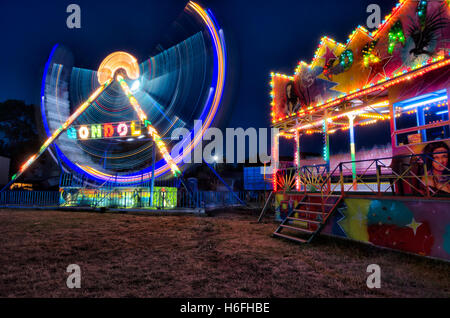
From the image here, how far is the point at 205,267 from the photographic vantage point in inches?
163

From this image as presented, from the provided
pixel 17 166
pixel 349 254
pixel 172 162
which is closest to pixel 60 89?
pixel 172 162

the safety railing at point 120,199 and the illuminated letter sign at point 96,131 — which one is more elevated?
the illuminated letter sign at point 96,131

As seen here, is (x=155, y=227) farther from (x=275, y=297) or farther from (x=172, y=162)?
(x=275, y=297)

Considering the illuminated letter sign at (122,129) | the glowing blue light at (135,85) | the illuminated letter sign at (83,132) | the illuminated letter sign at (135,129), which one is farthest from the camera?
the glowing blue light at (135,85)

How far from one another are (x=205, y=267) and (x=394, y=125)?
6.28m

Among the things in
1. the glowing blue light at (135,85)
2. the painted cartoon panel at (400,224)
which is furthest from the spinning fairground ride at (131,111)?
the painted cartoon panel at (400,224)

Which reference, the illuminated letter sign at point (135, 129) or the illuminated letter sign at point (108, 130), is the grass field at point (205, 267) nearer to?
the illuminated letter sign at point (135, 129)

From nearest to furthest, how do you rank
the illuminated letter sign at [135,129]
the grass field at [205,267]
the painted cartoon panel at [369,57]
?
the grass field at [205,267]
the painted cartoon panel at [369,57]
the illuminated letter sign at [135,129]

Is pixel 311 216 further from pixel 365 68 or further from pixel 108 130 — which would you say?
pixel 108 130

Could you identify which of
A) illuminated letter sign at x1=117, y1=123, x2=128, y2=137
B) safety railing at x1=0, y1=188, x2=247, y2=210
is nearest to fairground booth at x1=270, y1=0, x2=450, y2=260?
safety railing at x1=0, y1=188, x2=247, y2=210

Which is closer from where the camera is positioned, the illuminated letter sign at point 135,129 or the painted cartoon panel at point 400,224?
the painted cartoon panel at point 400,224

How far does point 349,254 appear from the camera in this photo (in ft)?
16.4

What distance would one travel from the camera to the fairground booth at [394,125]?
193 inches

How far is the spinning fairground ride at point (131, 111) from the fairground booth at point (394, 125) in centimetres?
516
